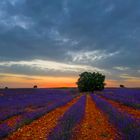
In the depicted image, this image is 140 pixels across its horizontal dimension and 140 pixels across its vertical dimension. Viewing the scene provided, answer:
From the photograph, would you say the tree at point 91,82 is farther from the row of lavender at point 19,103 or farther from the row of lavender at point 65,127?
the row of lavender at point 65,127

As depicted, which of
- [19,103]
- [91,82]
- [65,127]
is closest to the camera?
[65,127]

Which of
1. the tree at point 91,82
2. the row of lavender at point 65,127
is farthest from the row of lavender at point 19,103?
the tree at point 91,82

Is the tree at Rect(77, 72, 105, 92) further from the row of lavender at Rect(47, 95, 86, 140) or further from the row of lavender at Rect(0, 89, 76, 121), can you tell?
the row of lavender at Rect(47, 95, 86, 140)

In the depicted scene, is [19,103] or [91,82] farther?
[91,82]

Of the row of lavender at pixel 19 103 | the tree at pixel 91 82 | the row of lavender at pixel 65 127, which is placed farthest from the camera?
the tree at pixel 91 82

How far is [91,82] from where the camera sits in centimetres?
7406

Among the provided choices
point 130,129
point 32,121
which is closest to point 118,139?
point 130,129

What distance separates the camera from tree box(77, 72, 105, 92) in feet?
243

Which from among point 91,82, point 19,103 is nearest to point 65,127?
point 19,103

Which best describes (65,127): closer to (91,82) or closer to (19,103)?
(19,103)

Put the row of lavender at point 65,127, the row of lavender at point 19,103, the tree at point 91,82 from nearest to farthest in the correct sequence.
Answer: the row of lavender at point 65,127
the row of lavender at point 19,103
the tree at point 91,82

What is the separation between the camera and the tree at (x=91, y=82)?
74125 mm

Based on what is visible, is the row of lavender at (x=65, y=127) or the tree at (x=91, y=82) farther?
the tree at (x=91, y=82)

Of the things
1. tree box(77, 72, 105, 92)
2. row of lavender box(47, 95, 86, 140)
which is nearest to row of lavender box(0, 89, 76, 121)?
row of lavender box(47, 95, 86, 140)
